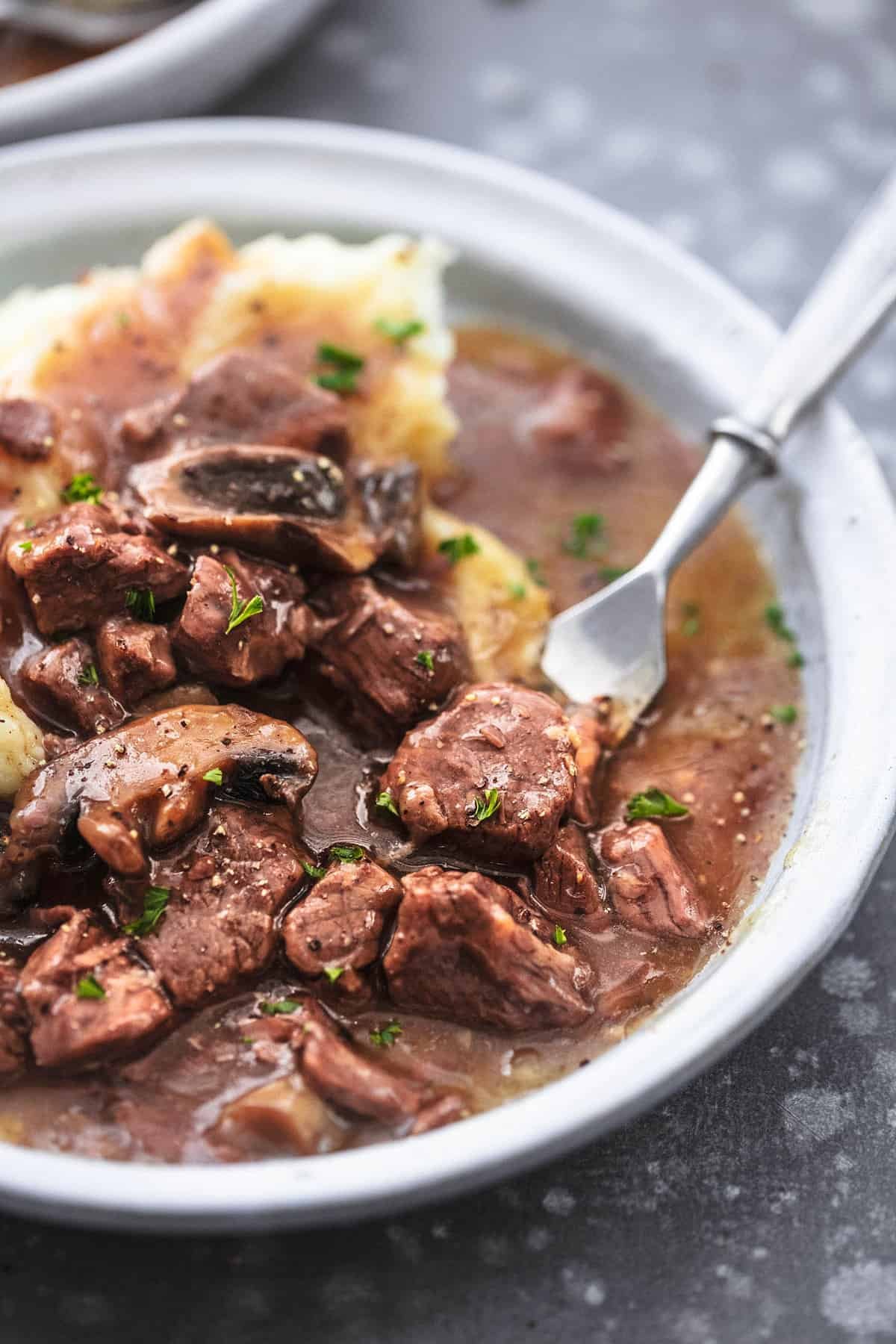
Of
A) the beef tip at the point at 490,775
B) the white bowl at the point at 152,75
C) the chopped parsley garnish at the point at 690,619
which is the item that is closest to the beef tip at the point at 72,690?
the beef tip at the point at 490,775

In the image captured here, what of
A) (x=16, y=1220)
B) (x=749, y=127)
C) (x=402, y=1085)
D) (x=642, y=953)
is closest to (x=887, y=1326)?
(x=642, y=953)

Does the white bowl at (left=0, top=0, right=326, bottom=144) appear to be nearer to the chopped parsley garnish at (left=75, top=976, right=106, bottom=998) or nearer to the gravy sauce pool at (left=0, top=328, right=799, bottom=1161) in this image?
the gravy sauce pool at (left=0, top=328, right=799, bottom=1161)

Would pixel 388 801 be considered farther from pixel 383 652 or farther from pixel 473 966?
pixel 473 966

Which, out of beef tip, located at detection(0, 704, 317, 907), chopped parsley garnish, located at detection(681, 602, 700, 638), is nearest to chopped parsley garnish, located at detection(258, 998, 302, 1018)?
beef tip, located at detection(0, 704, 317, 907)

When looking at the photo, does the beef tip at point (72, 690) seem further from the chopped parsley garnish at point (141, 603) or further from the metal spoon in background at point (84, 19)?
the metal spoon in background at point (84, 19)

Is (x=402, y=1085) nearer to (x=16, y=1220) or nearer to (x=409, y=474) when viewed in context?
(x=16, y=1220)
